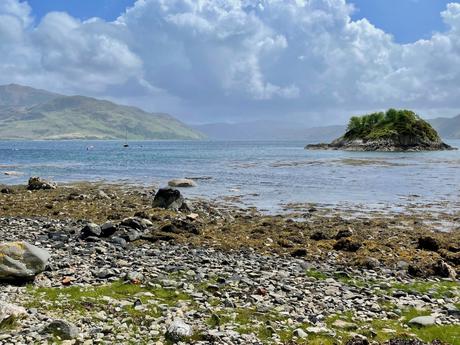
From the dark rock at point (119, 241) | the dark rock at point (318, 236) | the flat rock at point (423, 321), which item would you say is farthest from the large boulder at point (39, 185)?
the flat rock at point (423, 321)

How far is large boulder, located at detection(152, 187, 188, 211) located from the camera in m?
34.0

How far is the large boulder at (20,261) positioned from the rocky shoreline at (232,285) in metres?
0.39

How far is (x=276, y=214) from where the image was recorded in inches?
1363

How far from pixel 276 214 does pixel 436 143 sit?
596ft

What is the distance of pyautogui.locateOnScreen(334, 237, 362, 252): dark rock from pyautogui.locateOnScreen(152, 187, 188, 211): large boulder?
14.4 meters

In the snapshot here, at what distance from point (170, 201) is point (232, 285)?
64.7 feet

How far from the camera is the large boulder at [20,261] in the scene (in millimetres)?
14398

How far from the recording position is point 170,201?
1351 inches

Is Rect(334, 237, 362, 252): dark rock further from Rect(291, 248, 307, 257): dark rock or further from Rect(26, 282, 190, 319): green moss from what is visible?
Rect(26, 282, 190, 319): green moss

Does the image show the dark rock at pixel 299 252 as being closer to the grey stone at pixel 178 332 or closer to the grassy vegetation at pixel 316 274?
the grassy vegetation at pixel 316 274

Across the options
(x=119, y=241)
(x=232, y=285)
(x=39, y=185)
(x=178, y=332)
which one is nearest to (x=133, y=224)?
(x=119, y=241)

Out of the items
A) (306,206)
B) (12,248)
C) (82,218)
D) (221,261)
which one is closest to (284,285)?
(221,261)

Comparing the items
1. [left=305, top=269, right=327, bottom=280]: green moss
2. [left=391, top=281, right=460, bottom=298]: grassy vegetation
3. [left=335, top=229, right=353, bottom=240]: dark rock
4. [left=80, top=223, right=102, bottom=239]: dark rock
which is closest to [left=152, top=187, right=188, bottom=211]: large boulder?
[left=80, top=223, right=102, bottom=239]: dark rock

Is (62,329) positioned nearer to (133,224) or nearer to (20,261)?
(20,261)
